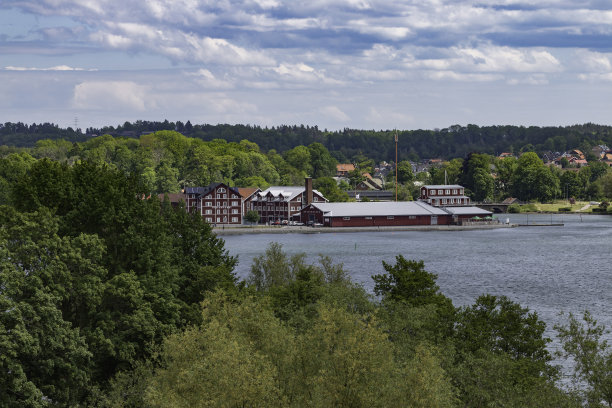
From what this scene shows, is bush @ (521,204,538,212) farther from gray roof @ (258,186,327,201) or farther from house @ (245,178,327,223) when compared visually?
gray roof @ (258,186,327,201)

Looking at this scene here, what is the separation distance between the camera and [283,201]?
116688 millimetres

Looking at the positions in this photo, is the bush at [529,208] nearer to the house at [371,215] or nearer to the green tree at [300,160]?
the house at [371,215]

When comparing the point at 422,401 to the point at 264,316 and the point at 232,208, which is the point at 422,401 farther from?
the point at 232,208

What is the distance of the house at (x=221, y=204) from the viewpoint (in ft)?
378

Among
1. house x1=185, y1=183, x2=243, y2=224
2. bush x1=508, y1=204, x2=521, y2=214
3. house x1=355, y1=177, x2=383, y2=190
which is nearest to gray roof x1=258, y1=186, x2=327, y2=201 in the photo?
house x1=185, y1=183, x2=243, y2=224

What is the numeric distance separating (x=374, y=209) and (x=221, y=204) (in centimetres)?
2144

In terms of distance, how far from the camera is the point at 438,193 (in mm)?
123250

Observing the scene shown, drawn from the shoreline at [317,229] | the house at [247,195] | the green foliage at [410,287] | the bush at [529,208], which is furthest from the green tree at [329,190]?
the green foliage at [410,287]

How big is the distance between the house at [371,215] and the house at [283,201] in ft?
9.38

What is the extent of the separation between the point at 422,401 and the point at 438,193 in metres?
109

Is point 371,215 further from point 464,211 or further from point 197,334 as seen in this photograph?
point 197,334

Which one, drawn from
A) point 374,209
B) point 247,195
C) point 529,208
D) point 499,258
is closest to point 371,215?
point 374,209

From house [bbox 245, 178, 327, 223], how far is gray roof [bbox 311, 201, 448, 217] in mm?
3422

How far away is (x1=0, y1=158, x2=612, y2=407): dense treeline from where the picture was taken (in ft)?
57.2
